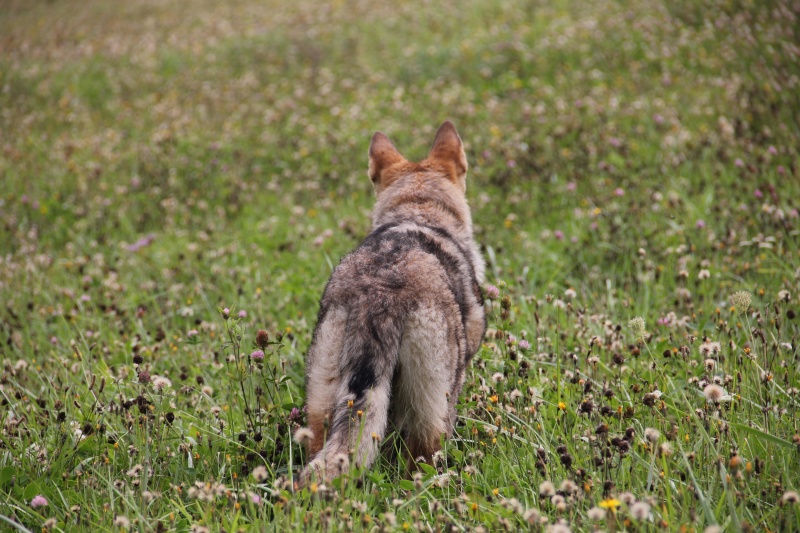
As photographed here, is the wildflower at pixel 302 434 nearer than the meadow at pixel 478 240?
Yes

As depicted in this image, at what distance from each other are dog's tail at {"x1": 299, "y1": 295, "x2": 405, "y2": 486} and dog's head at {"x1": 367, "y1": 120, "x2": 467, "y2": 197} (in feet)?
6.39

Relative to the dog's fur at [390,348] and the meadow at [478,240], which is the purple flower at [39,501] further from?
the dog's fur at [390,348]

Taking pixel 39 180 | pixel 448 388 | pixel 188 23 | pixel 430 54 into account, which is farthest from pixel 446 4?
pixel 448 388

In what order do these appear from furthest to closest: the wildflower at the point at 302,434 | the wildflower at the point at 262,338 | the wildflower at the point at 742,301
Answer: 1. the wildflower at the point at 262,338
2. the wildflower at the point at 742,301
3. the wildflower at the point at 302,434

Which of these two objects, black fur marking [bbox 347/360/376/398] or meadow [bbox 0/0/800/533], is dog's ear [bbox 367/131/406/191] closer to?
meadow [bbox 0/0/800/533]

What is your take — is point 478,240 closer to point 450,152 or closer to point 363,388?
point 450,152

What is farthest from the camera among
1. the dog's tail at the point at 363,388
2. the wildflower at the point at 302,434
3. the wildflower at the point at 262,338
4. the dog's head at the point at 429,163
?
the dog's head at the point at 429,163

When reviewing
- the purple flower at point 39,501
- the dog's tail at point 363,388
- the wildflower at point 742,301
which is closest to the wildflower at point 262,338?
the dog's tail at point 363,388

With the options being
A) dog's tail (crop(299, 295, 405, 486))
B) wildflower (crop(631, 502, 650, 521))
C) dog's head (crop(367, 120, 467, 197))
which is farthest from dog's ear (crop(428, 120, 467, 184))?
wildflower (crop(631, 502, 650, 521))

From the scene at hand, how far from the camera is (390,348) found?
283 cm

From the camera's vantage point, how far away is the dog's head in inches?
185

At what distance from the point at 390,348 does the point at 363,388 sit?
208 millimetres

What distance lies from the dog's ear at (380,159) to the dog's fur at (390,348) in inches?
50.9

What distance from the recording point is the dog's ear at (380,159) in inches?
192
